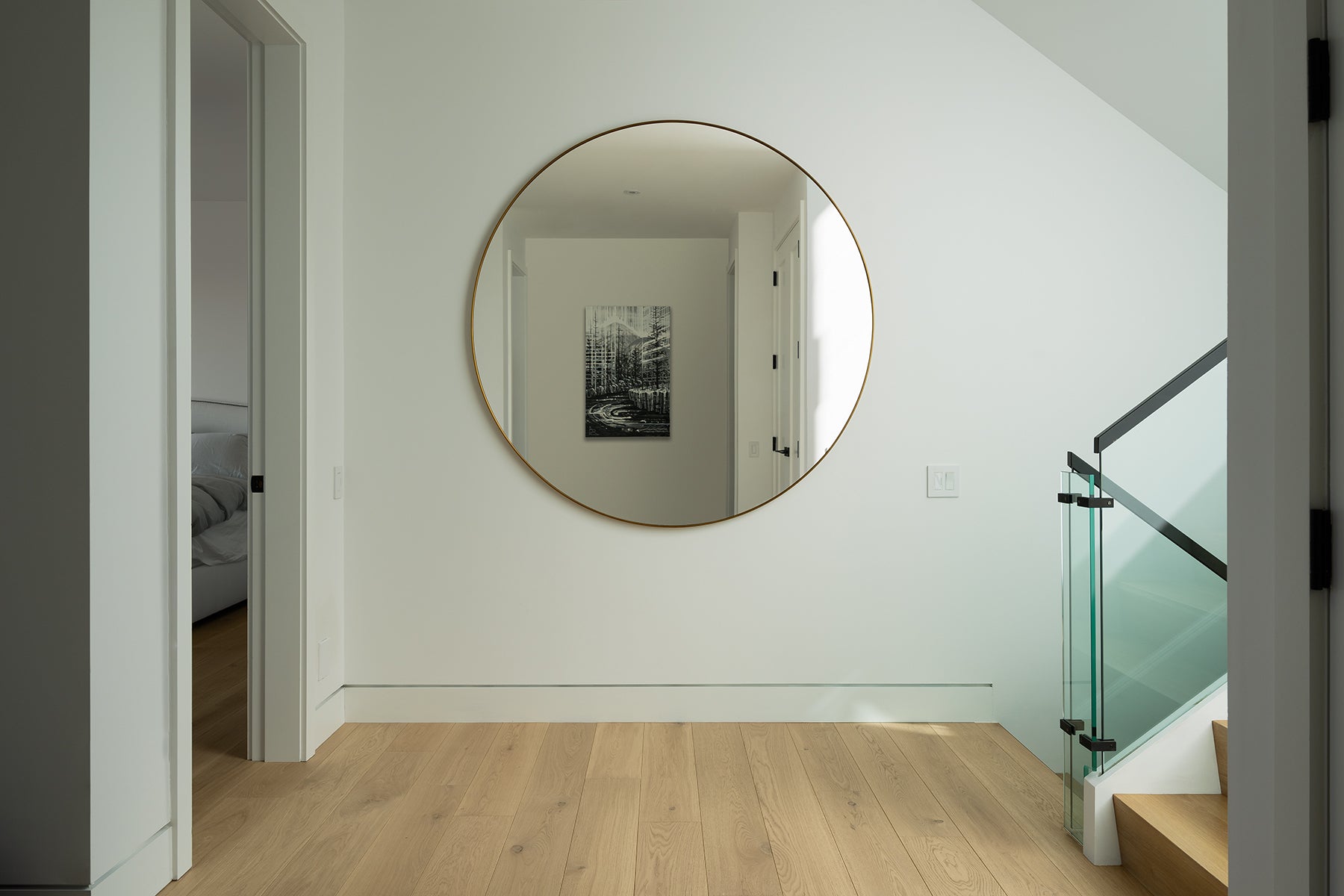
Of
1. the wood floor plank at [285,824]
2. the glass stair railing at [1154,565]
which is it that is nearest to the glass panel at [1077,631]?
the glass stair railing at [1154,565]

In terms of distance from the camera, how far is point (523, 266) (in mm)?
2910

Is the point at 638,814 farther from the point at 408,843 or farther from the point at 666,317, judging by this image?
the point at 666,317

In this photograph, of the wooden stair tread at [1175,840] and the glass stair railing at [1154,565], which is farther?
the glass stair railing at [1154,565]

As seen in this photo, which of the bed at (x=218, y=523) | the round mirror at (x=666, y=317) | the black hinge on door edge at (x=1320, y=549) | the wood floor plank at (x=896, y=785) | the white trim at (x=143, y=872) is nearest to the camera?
the black hinge on door edge at (x=1320, y=549)

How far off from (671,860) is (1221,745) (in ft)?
4.42

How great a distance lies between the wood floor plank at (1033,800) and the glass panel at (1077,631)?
70mm

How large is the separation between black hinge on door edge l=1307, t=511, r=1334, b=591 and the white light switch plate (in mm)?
1848

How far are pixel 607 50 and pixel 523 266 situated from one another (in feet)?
2.64

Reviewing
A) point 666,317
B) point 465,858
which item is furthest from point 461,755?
point 666,317

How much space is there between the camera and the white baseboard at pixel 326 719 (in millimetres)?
2684

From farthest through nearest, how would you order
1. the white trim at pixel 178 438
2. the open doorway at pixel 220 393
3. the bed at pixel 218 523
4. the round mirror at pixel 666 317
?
the bed at pixel 218 523 → the open doorway at pixel 220 393 → the round mirror at pixel 666 317 → the white trim at pixel 178 438

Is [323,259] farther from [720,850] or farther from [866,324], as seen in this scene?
[720,850]

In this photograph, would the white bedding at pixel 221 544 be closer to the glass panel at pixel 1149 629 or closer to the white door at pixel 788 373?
the white door at pixel 788 373
